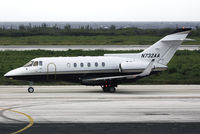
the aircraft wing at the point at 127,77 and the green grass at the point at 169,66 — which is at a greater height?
the aircraft wing at the point at 127,77

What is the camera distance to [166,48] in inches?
1289

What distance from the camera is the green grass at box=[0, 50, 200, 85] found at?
125ft

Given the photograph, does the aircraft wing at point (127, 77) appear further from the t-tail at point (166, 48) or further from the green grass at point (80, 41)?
the green grass at point (80, 41)

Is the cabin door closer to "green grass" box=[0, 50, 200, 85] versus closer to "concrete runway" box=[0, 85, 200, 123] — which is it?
"concrete runway" box=[0, 85, 200, 123]

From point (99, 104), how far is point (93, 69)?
631 centimetres

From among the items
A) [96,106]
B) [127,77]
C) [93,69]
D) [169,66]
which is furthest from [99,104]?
[169,66]

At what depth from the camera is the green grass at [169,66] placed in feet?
125

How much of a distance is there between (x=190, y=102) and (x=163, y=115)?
4.78 metres

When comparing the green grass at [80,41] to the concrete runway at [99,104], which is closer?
the concrete runway at [99,104]

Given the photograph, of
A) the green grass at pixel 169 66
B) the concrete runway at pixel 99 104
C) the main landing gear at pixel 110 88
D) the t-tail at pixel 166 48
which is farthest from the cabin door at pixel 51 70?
the t-tail at pixel 166 48

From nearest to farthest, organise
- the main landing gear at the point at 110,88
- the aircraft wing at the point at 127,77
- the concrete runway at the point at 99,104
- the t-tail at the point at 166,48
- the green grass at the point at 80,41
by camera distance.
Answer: the concrete runway at the point at 99,104 → the aircraft wing at the point at 127,77 → the main landing gear at the point at 110,88 → the t-tail at the point at 166,48 → the green grass at the point at 80,41

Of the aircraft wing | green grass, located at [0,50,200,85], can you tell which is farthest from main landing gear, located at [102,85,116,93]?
green grass, located at [0,50,200,85]

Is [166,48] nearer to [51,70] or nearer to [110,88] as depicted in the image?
[110,88]

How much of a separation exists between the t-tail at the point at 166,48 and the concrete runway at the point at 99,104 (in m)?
2.37
